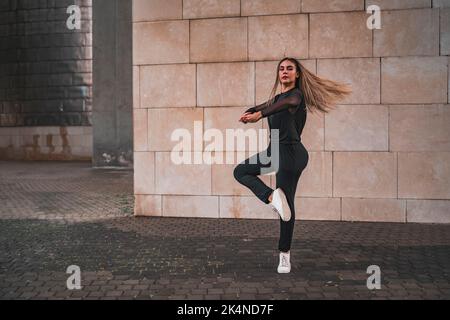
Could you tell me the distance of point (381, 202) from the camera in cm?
807

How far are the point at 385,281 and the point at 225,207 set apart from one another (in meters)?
3.99

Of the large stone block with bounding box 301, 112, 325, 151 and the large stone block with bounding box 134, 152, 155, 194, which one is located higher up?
the large stone block with bounding box 301, 112, 325, 151

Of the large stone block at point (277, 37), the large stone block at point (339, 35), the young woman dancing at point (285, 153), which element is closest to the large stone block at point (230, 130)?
the large stone block at point (277, 37)

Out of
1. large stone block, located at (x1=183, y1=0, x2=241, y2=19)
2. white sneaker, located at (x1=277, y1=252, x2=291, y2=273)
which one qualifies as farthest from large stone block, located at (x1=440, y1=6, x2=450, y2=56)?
white sneaker, located at (x1=277, y1=252, x2=291, y2=273)

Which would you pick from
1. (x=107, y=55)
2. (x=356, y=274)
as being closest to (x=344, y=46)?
(x=356, y=274)

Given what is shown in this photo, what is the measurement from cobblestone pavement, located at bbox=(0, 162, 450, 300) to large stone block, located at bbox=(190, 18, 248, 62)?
2879mm

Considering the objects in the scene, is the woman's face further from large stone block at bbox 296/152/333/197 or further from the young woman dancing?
large stone block at bbox 296/152/333/197

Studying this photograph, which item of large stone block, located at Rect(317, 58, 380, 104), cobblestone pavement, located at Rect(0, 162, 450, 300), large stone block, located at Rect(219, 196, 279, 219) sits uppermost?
large stone block, located at Rect(317, 58, 380, 104)

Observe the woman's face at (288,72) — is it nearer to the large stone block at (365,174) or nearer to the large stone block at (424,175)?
the large stone block at (365,174)

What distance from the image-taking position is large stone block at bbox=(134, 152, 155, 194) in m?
8.74

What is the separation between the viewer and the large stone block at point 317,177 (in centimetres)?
822

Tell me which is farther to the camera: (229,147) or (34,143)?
(34,143)

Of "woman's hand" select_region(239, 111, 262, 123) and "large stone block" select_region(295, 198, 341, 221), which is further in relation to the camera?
"large stone block" select_region(295, 198, 341, 221)

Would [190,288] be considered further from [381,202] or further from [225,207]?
[381,202]
